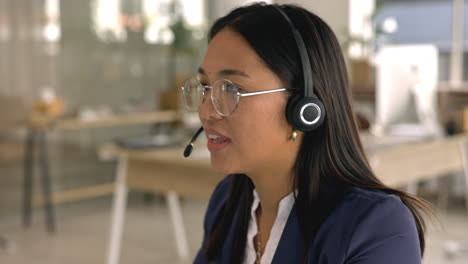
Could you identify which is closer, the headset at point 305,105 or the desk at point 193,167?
the headset at point 305,105

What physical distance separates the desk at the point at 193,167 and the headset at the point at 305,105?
176cm

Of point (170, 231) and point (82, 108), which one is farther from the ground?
point (82, 108)

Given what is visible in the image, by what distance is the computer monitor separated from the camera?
3332 millimetres

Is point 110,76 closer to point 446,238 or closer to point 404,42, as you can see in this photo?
point 404,42

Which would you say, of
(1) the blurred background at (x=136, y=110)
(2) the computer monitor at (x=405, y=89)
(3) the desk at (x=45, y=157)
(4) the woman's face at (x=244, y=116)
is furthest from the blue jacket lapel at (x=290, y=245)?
(3) the desk at (x=45, y=157)

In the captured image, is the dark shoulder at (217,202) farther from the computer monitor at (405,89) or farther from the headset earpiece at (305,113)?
the computer monitor at (405,89)

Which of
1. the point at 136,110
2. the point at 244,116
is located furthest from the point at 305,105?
the point at 136,110

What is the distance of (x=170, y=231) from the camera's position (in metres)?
4.87

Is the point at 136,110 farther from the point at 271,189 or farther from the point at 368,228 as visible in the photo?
the point at 368,228

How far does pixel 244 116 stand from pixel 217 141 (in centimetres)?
7

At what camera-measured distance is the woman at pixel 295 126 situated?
1.08 metres

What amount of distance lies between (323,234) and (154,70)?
5.21 meters

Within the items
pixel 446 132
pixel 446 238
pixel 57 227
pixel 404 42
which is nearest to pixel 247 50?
pixel 446 132

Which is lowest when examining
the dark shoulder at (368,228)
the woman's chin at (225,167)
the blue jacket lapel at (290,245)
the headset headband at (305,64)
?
the blue jacket lapel at (290,245)
